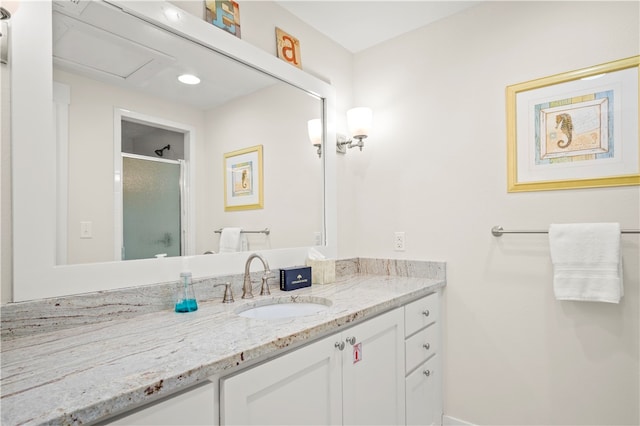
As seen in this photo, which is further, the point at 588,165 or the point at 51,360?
the point at 588,165

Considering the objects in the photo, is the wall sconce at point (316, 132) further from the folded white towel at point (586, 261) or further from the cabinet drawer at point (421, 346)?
the folded white towel at point (586, 261)

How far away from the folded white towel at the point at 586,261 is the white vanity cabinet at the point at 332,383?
0.74m

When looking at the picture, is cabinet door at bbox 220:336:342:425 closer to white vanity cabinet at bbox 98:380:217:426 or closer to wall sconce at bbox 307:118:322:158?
white vanity cabinet at bbox 98:380:217:426

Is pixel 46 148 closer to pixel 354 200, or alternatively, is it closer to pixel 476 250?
pixel 354 200

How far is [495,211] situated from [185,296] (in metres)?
1.56

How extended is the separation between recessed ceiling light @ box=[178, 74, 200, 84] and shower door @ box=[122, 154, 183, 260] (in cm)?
34

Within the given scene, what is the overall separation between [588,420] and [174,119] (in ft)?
7.37

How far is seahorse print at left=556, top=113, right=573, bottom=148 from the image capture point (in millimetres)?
1614

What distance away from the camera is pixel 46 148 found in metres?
1.06

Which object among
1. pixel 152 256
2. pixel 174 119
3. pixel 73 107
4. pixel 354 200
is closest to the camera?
pixel 73 107

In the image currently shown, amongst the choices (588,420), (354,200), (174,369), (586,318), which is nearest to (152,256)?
(174,369)

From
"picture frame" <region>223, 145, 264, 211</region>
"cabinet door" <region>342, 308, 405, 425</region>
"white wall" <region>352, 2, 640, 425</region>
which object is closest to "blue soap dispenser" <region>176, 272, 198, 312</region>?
"picture frame" <region>223, 145, 264, 211</region>

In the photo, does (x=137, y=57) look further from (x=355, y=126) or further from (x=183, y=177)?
(x=355, y=126)

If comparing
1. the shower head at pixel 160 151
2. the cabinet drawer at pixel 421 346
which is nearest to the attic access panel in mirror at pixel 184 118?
the shower head at pixel 160 151
